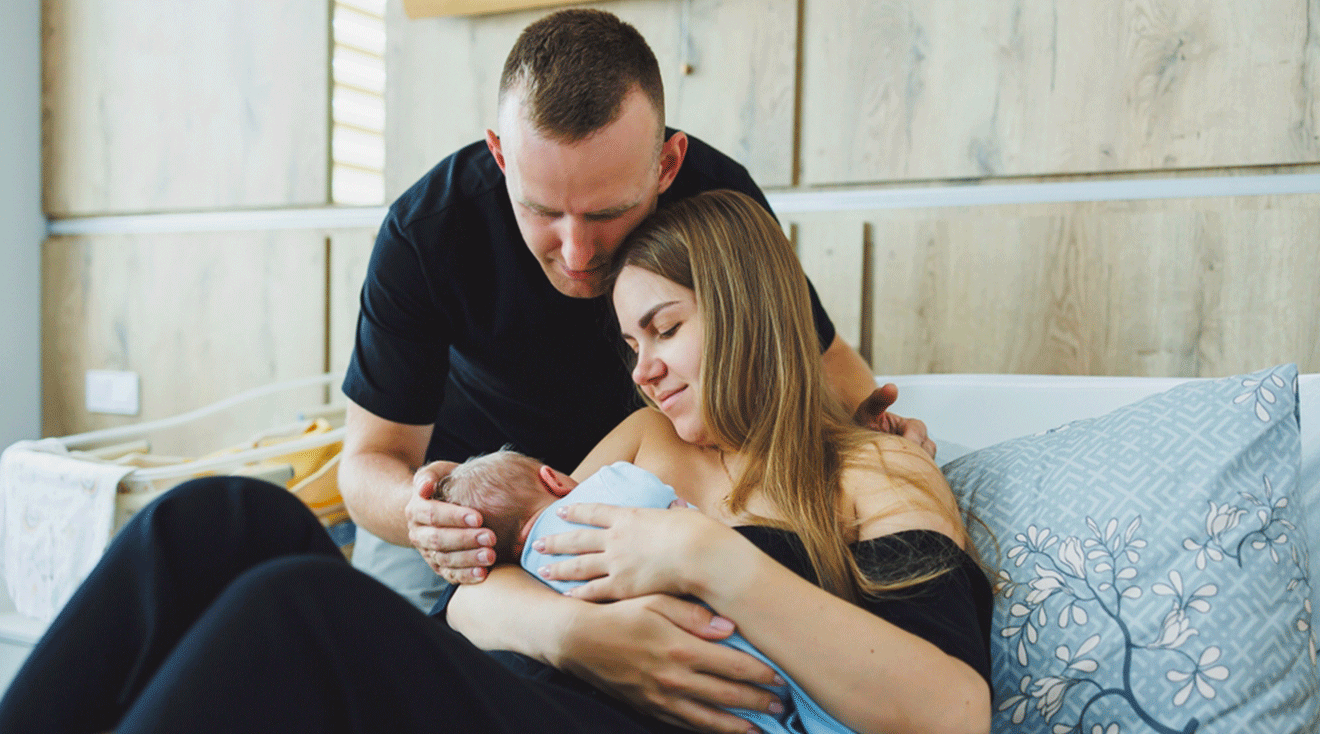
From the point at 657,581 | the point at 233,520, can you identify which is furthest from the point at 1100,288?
the point at 233,520

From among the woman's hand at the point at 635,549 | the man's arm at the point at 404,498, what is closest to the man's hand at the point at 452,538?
the man's arm at the point at 404,498

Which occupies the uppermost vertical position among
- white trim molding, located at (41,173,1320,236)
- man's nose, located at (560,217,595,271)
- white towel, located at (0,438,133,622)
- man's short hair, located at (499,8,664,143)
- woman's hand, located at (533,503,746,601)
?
man's short hair, located at (499,8,664,143)

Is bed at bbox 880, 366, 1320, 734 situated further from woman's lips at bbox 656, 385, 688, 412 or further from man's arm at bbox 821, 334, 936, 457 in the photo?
woman's lips at bbox 656, 385, 688, 412

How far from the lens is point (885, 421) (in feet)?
4.49

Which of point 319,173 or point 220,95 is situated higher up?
point 220,95

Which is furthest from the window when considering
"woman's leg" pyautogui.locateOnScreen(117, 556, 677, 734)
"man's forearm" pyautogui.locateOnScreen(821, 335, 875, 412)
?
"woman's leg" pyautogui.locateOnScreen(117, 556, 677, 734)

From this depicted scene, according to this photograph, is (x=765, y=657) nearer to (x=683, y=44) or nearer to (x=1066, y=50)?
(x=1066, y=50)

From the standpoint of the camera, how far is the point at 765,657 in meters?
0.99

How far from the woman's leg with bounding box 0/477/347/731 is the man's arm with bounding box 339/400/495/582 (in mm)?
243

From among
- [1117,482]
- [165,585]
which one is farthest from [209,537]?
[1117,482]

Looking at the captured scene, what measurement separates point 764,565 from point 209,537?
59 cm

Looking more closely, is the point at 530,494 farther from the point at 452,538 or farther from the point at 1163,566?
the point at 1163,566

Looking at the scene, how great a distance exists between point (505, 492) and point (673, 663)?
0.39m

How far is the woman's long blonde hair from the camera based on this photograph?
121cm
